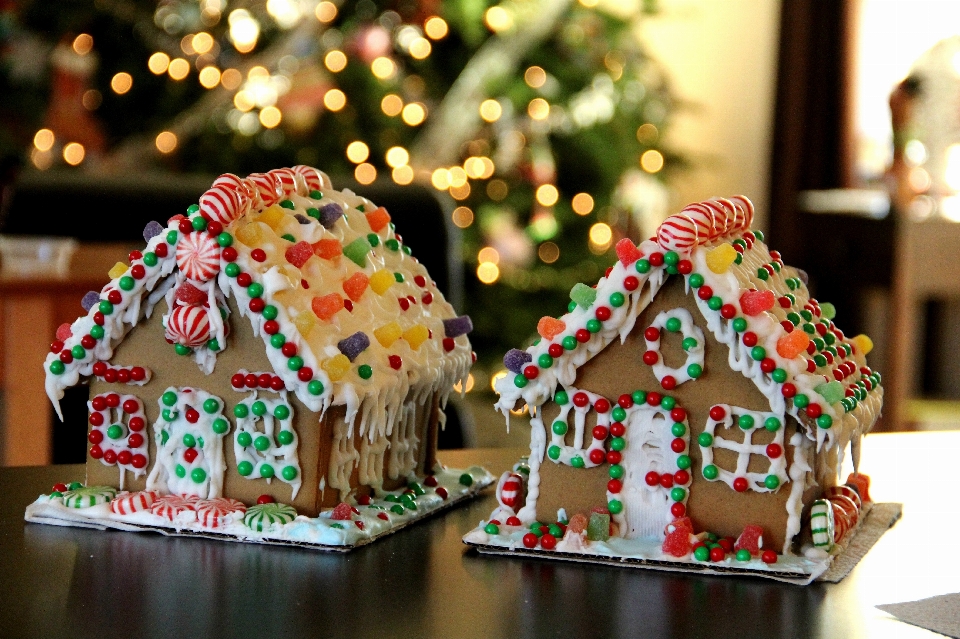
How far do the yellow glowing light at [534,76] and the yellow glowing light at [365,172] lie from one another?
0.53m

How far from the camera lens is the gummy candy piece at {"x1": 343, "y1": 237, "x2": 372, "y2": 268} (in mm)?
1361

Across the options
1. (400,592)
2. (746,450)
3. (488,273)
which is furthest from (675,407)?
(488,273)

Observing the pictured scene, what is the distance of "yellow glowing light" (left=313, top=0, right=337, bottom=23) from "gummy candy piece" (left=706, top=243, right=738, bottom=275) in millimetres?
3051

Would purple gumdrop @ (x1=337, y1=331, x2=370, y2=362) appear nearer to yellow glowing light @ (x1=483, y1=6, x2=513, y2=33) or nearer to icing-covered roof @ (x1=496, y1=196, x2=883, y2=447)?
icing-covered roof @ (x1=496, y1=196, x2=883, y2=447)

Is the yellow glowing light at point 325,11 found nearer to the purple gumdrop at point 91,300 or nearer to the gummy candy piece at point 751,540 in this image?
the purple gumdrop at point 91,300

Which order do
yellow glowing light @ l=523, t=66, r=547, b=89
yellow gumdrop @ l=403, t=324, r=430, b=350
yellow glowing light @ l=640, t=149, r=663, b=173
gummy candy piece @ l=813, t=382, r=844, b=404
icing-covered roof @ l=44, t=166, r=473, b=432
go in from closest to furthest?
gummy candy piece @ l=813, t=382, r=844, b=404 → icing-covered roof @ l=44, t=166, r=473, b=432 → yellow gumdrop @ l=403, t=324, r=430, b=350 → yellow glowing light @ l=523, t=66, r=547, b=89 → yellow glowing light @ l=640, t=149, r=663, b=173

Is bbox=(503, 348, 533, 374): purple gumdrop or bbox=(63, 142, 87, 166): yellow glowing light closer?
bbox=(503, 348, 533, 374): purple gumdrop

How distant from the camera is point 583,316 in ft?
3.86

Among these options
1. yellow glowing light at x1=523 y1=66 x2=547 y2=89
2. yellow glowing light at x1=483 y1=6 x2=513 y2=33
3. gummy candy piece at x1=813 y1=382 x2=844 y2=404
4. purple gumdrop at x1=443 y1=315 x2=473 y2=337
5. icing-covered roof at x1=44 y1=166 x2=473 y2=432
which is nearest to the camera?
gummy candy piece at x1=813 y1=382 x2=844 y2=404

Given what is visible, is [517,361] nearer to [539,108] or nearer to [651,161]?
[539,108]

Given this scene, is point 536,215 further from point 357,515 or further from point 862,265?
point 357,515

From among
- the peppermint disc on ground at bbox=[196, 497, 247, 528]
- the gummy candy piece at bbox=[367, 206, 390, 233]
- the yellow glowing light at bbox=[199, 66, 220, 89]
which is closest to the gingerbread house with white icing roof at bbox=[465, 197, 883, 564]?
the peppermint disc on ground at bbox=[196, 497, 247, 528]

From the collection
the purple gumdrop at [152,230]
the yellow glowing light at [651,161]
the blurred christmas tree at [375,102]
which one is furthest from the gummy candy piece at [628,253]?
the yellow glowing light at [651,161]

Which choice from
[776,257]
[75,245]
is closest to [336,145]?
[75,245]
